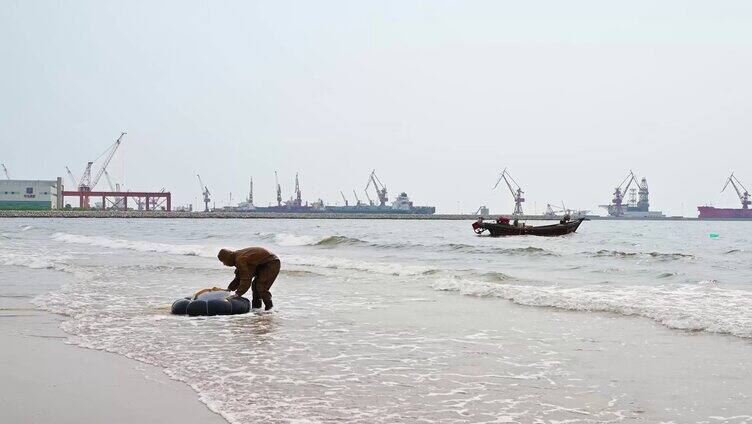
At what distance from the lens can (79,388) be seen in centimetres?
742

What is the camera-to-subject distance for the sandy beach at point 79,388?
639 cm

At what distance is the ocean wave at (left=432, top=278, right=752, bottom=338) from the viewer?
40.5 feet

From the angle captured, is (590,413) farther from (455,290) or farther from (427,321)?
(455,290)

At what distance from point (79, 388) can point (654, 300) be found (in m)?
12.7

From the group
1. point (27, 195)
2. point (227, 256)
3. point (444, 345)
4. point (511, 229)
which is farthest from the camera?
point (27, 195)

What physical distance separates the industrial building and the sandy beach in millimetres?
167167

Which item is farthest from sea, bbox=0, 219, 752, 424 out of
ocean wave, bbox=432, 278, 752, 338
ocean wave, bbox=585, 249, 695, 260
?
ocean wave, bbox=585, 249, 695, 260

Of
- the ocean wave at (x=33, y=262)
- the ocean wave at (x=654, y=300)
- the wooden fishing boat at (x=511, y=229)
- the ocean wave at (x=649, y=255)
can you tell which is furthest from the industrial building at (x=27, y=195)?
the ocean wave at (x=654, y=300)

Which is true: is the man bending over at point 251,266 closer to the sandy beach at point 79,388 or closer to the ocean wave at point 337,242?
the sandy beach at point 79,388

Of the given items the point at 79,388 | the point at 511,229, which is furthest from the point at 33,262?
the point at 511,229

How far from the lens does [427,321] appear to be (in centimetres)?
1296

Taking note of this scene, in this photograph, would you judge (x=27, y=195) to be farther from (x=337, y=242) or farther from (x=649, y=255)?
(x=649, y=255)

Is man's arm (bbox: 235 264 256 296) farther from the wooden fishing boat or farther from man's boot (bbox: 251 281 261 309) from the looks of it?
the wooden fishing boat

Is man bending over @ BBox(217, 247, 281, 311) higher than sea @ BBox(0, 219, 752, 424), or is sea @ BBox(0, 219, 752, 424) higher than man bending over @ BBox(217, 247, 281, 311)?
man bending over @ BBox(217, 247, 281, 311)
